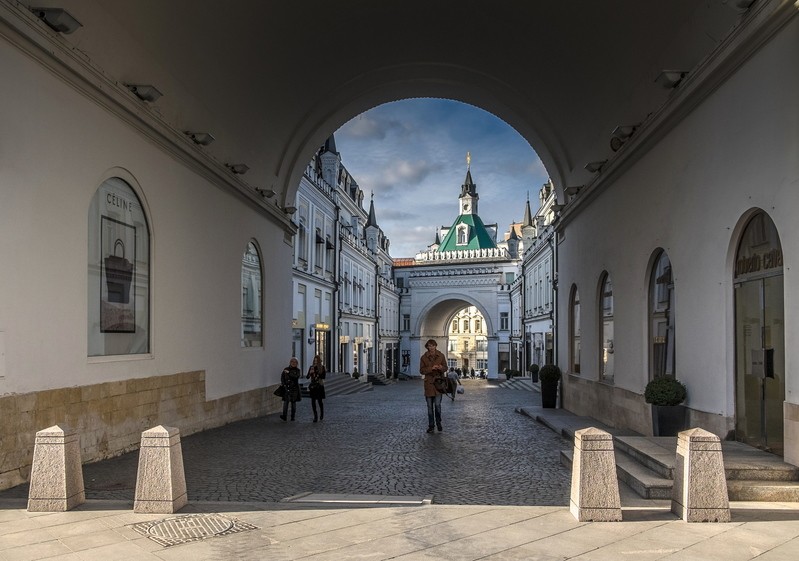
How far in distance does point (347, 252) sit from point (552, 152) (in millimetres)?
25416

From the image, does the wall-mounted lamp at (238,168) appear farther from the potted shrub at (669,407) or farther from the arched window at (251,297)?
the potted shrub at (669,407)

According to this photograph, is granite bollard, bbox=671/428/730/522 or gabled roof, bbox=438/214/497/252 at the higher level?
gabled roof, bbox=438/214/497/252

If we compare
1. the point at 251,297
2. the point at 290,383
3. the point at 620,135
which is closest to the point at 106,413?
the point at 290,383

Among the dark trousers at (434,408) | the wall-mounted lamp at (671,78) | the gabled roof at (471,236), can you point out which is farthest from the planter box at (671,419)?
the gabled roof at (471,236)

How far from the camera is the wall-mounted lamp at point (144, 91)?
10484 mm

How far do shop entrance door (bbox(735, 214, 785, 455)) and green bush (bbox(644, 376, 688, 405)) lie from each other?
1.30 metres

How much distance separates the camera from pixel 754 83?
7887mm

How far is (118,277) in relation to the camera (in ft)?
34.3

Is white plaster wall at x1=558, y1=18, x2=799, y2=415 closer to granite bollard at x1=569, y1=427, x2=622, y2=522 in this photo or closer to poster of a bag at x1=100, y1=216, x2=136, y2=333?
granite bollard at x1=569, y1=427, x2=622, y2=522

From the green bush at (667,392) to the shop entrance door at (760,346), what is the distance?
4.26 ft

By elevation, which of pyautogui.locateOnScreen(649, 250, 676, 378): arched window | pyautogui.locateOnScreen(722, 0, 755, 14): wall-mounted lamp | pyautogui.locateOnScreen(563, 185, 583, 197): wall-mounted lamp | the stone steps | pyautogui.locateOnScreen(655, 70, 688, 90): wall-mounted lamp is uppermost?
pyautogui.locateOnScreen(722, 0, 755, 14): wall-mounted lamp

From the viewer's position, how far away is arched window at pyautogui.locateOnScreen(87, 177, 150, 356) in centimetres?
975

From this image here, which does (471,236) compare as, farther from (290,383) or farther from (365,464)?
(365,464)

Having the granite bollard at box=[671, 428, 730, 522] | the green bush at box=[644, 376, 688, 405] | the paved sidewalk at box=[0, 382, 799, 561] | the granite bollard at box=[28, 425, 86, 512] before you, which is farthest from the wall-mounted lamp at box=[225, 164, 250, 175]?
the granite bollard at box=[671, 428, 730, 522]
